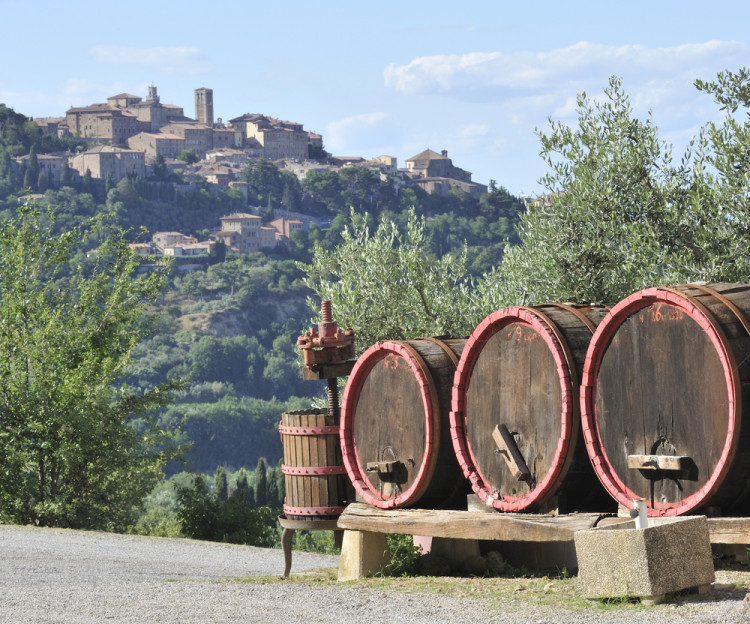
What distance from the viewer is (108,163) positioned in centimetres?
19262

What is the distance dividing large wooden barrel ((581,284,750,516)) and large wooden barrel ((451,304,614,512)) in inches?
9.6

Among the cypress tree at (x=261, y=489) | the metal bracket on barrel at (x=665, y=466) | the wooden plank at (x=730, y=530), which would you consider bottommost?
the cypress tree at (x=261, y=489)

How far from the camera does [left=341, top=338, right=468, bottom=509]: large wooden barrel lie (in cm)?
724

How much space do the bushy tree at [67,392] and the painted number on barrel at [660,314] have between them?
35.5ft

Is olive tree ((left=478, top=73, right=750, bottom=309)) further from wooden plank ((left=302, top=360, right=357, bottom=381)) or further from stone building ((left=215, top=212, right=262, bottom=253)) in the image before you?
stone building ((left=215, top=212, right=262, bottom=253))

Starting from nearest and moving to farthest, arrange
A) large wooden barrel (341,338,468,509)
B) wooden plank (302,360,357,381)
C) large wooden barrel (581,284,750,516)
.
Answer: large wooden barrel (581,284,750,516), large wooden barrel (341,338,468,509), wooden plank (302,360,357,381)

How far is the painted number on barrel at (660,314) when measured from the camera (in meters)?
5.83

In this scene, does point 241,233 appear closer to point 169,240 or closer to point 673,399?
point 169,240

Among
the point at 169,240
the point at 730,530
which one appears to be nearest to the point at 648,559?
the point at 730,530

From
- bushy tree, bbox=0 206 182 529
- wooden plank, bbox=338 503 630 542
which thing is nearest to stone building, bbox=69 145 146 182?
bushy tree, bbox=0 206 182 529

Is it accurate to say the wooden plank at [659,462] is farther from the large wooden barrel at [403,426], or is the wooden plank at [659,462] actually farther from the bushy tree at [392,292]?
the bushy tree at [392,292]

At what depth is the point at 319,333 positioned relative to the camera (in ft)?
29.1

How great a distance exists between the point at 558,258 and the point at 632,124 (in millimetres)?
1644

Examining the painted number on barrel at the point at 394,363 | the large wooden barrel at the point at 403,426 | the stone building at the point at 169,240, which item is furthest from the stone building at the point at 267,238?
the painted number on barrel at the point at 394,363
